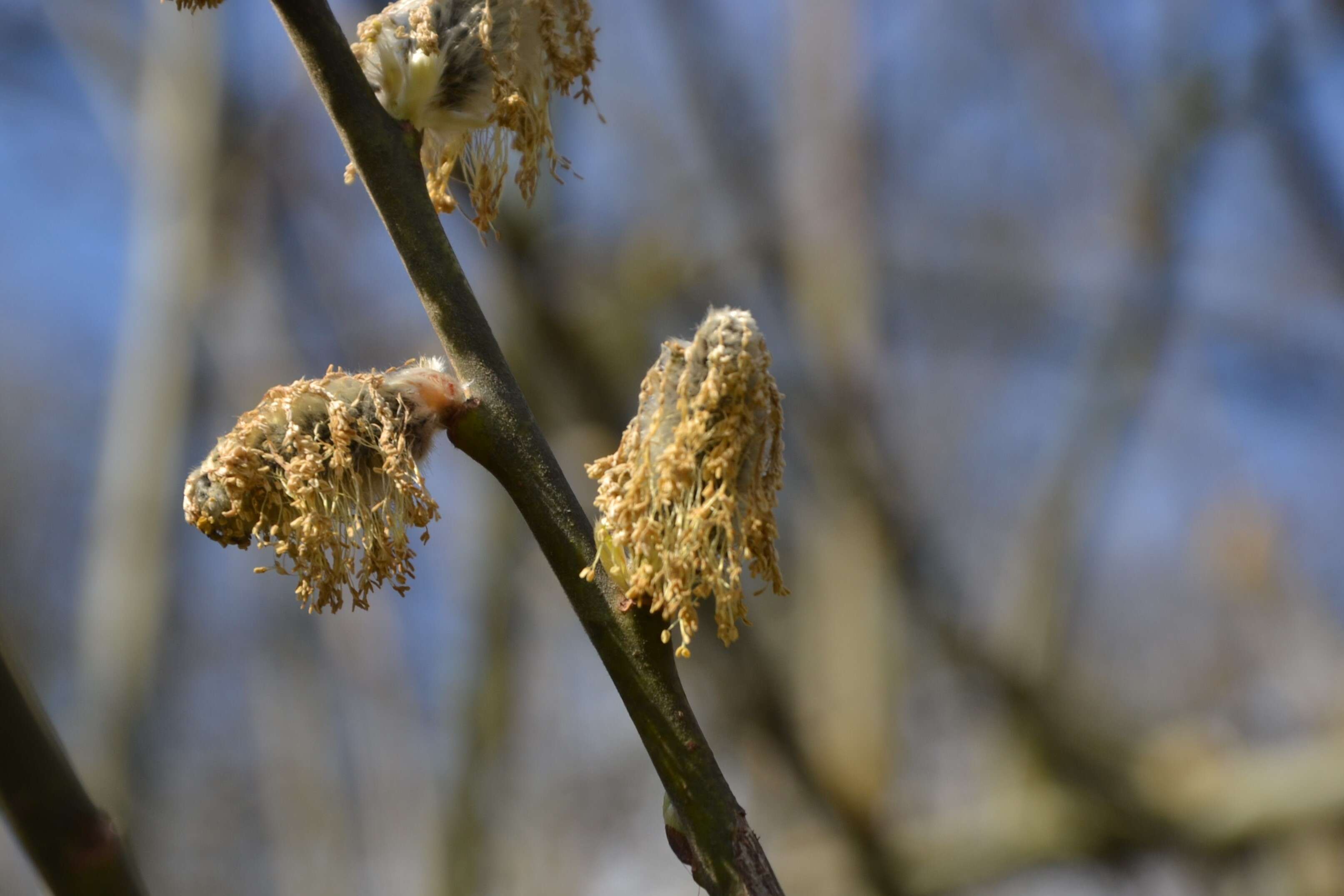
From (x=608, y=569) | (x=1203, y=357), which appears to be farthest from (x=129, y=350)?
(x=1203, y=357)

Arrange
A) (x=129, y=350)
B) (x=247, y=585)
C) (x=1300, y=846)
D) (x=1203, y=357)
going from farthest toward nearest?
(x=247, y=585) < (x=1203, y=357) < (x=129, y=350) < (x=1300, y=846)

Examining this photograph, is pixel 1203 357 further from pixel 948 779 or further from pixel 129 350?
pixel 129 350

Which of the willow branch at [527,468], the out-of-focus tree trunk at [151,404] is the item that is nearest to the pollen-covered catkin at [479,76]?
the willow branch at [527,468]

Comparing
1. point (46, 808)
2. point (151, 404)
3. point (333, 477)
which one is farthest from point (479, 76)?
point (151, 404)

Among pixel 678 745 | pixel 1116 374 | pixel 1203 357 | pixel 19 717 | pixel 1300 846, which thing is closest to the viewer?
pixel 19 717

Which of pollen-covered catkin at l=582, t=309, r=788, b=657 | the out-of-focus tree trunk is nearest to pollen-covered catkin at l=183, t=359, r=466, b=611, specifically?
pollen-covered catkin at l=582, t=309, r=788, b=657

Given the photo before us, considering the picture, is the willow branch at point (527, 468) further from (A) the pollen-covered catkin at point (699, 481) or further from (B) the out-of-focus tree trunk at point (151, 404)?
(B) the out-of-focus tree trunk at point (151, 404)
